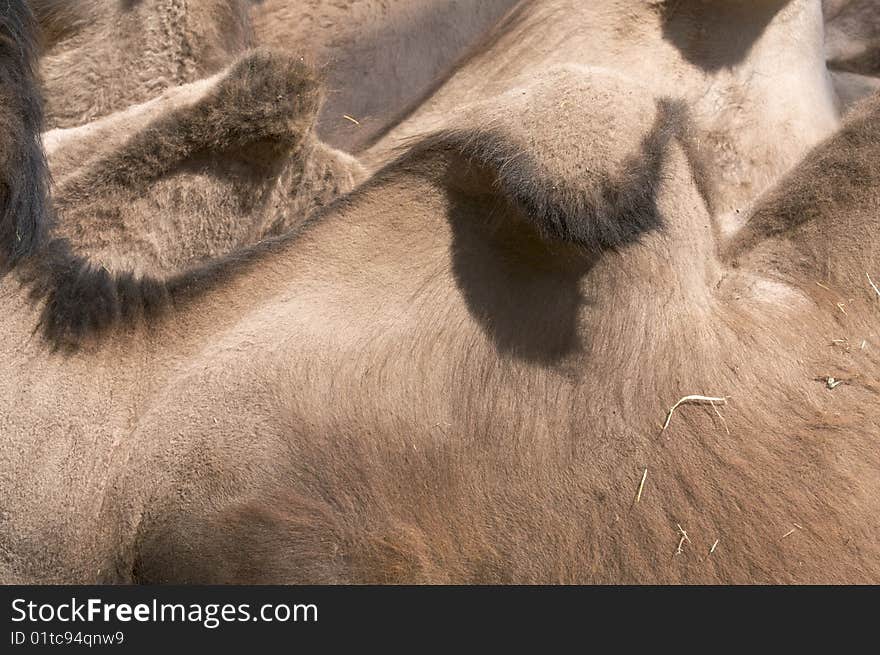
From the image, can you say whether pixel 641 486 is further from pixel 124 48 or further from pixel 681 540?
pixel 124 48

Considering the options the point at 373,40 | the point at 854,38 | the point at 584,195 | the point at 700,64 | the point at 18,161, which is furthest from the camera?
the point at 854,38

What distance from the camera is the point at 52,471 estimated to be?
2375 millimetres

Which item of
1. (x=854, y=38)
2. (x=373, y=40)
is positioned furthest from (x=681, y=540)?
(x=854, y=38)

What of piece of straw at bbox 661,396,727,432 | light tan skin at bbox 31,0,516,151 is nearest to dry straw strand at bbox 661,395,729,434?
piece of straw at bbox 661,396,727,432

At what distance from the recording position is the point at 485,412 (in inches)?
98.6

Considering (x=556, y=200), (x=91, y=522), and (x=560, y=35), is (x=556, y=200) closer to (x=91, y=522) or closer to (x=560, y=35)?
(x=560, y=35)

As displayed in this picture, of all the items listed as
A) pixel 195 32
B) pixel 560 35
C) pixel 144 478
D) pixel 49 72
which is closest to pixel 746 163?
pixel 560 35

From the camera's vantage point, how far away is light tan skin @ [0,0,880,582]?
2.37 meters

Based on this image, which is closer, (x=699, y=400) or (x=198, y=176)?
(x=699, y=400)

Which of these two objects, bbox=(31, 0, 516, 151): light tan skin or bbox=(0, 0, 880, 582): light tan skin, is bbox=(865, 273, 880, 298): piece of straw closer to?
bbox=(0, 0, 880, 582): light tan skin

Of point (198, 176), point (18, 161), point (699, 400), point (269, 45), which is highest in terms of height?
point (18, 161)

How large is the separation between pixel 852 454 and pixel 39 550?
1957 mm

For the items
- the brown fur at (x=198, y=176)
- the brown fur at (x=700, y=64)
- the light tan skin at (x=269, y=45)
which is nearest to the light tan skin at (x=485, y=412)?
the brown fur at (x=198, y=176)

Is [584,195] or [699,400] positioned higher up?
[584,195]
